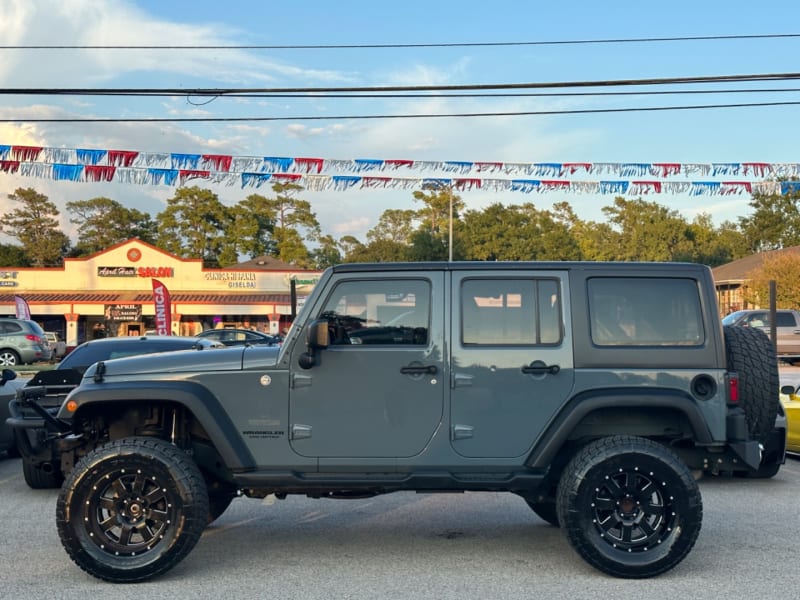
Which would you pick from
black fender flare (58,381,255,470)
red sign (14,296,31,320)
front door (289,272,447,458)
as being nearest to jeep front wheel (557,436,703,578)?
front door (289,272,447,458)

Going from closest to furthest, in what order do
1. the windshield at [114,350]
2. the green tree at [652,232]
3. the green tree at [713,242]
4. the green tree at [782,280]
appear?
the windshield at [114,350] → the green tree at [782,280] → the green tree at [652,232] → the green tree at [713,242]

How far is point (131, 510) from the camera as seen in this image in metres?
5.42

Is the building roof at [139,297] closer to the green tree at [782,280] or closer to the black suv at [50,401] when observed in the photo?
the green tree at [782,280]

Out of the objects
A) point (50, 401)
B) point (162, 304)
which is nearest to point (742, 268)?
point (162, 304)

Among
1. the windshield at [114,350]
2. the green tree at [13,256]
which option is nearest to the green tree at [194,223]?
the green tree at [13,256]

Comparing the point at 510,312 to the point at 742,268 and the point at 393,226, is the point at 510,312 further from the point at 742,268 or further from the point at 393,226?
the point at 393,226

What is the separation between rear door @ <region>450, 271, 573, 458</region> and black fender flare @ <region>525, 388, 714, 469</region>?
0.21 feet

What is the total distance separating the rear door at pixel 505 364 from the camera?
550cm

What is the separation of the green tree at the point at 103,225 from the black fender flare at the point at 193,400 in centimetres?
8117

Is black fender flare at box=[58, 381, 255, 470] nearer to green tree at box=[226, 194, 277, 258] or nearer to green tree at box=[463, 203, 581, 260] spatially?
green tree at box=[463, 203, 581, 260]

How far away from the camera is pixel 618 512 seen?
546 cm

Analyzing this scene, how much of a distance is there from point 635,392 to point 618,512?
0.78 meters

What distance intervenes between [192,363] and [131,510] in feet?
3.29

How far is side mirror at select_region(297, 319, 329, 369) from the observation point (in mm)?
5320
